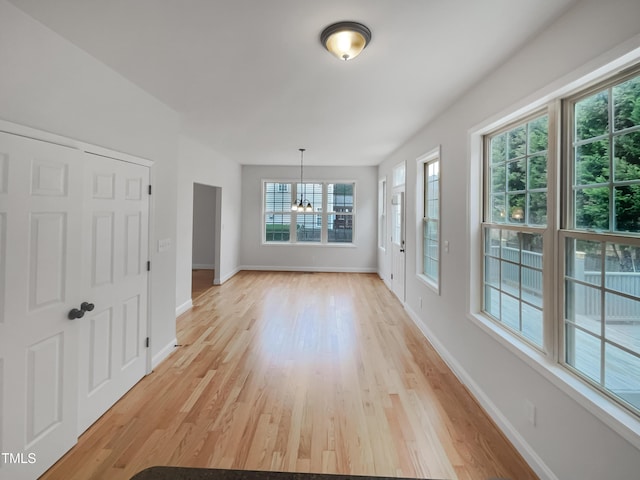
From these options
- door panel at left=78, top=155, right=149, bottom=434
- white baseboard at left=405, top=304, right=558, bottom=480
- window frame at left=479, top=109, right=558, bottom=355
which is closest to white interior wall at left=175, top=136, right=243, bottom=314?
door panel at left=78, top=155, right=149, bottom=434

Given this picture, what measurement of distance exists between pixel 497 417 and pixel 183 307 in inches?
171

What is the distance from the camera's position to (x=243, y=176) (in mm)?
8094

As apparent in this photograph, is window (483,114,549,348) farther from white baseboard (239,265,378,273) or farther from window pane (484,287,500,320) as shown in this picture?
white baseboard (239,265,378,273)

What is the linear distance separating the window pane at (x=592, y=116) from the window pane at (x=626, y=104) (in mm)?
49

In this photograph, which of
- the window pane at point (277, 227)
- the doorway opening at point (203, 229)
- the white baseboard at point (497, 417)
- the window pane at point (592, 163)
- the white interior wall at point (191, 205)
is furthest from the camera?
the doorway opening at point (203, 229)

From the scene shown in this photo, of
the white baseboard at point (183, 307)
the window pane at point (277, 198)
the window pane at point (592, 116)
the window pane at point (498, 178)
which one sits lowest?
the white baseboard at point (183, 307)

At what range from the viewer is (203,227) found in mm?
8570

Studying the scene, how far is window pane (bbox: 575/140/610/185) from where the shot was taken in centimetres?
157

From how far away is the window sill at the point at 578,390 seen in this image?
4.35 feet

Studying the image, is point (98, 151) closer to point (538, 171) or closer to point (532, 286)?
point (538, 171)

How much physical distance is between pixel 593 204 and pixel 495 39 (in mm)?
1206

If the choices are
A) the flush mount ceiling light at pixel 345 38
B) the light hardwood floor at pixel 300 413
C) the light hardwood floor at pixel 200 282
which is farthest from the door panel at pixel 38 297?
the light hardwood floor at pixel 200 282

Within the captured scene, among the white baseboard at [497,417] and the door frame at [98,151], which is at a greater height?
the door frame at [98,151]

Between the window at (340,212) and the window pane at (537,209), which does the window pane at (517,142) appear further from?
the window at (340,212)
